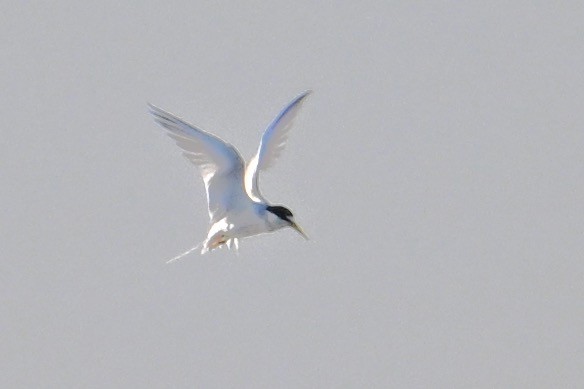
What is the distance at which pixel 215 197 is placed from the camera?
63.0 feet

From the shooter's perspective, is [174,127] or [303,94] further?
[303,94]

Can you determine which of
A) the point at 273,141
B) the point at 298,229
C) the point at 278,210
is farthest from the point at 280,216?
the point at 273,141

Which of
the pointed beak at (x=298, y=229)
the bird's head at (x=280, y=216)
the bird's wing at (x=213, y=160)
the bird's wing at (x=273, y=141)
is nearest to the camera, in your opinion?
the bird's wing at (x=213, y=160)

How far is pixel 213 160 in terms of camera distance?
1877 centimetres

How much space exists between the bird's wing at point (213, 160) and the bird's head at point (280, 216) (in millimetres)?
322

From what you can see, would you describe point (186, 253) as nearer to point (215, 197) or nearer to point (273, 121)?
point (215, 197)

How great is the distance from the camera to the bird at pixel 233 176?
1844 centimetres

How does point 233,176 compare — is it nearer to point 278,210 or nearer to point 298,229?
point 278,210

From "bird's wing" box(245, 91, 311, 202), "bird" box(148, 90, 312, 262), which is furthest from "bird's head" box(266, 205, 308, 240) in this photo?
"bird's wing" box(245, 91, 311, 202)

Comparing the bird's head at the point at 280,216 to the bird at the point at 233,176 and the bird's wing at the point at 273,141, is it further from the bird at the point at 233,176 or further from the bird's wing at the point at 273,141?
the bird's wing at the point at 273,141

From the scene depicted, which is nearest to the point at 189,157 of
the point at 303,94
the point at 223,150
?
the point at 223,150

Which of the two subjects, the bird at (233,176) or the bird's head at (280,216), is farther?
the bird's head at (280,216)

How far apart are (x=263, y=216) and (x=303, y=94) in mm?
1579

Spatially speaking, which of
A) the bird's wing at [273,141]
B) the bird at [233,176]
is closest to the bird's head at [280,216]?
the bird at [233,176]
